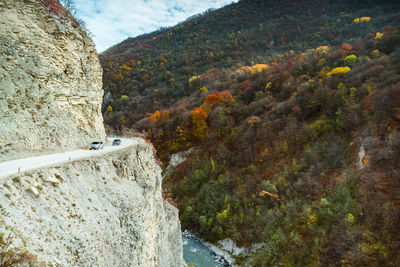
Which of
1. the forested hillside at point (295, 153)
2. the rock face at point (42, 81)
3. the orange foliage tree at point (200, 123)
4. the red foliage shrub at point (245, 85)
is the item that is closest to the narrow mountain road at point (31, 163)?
the rock face at point (42, 81)

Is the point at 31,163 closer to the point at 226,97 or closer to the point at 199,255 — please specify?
the point at 199,255

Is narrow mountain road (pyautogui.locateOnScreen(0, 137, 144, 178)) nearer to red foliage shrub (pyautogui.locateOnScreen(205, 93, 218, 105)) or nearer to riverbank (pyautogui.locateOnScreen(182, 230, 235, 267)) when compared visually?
riverbank (pyautogui.locateOnScreen(182, 230, 235, 267))

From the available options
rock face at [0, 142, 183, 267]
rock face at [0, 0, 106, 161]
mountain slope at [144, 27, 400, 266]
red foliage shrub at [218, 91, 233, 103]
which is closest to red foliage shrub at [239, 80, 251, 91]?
mountain slope at [144, 27, 400, 266]

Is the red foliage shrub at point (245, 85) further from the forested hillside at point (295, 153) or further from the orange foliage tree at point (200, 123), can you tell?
the orange foliage tree at point (200, 123)

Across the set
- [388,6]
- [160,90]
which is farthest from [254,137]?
[388,6]

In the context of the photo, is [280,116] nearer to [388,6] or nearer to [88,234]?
[88,234]

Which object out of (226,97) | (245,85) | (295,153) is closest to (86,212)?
(295,153)
